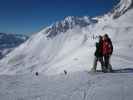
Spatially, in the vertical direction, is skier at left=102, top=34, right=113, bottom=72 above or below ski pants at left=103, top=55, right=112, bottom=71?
above

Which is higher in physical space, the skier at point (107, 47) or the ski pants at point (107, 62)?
the skier at point (107, 47)

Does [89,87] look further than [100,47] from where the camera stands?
No

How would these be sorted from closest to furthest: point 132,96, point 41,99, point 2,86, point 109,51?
point 132,96
point 41,99
point 2,86
point 109,51

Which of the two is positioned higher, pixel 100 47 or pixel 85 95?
pixel 100 47

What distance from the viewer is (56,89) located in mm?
9578

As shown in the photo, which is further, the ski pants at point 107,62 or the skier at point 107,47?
the ski pants at point 107,62

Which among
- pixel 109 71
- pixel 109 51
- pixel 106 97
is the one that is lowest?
pixel 106 97

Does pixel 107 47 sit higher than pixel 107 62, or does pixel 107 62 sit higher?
pixel 107 47

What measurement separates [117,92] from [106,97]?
26.0 inches

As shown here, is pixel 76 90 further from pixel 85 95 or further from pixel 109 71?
pixel 109 71

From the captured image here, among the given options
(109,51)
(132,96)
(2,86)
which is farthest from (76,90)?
(109,51)

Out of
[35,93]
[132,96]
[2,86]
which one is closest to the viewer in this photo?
[132,96]

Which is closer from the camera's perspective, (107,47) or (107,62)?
(107,47)

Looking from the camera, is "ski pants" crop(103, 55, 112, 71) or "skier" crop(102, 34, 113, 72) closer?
"skier" crop(102, 34, 113, 72)
